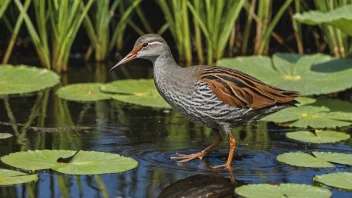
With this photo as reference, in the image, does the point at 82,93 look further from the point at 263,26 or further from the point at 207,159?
the point at 263,26

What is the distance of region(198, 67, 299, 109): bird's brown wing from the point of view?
723 cm

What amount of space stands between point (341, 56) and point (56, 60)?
369 cm

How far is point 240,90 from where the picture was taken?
7.36 m

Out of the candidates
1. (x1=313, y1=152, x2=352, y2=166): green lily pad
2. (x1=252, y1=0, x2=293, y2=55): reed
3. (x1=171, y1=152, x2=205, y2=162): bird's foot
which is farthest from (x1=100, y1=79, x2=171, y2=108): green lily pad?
(x1=313, y1=152, x2=352, y2=166): green lily pad

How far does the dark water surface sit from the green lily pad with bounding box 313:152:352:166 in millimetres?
59

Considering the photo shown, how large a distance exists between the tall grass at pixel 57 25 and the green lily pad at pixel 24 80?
70cm

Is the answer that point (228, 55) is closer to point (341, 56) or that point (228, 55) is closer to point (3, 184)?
point (341, 56)

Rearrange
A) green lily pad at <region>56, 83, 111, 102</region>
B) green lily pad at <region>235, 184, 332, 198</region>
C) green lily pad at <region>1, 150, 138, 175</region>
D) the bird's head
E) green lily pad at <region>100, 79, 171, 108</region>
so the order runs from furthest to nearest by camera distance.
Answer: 1. green lily pad at <region>56, 83, 111, 102</region>
2. green lily pad at <region>100, 79, 171, 108</region>
3. the bird's head
4. green lily pad at <region>1, 150, 138, 175</region>
5. green lily pad at <region>235, 184, 332, 198</region>

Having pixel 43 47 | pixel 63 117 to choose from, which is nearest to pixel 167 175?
pixel 63 117

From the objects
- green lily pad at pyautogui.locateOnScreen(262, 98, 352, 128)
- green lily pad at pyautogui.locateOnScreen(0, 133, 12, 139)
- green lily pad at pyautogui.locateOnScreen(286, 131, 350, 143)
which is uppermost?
green lily pad at pyautogui.locateOnScreen(262, 98, 352, 128)

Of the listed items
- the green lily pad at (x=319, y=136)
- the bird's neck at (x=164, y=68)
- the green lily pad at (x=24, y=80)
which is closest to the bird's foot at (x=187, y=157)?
the bird's neck at (x=164, y=68)

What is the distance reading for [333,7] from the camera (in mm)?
10758

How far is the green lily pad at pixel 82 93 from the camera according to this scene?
9.38m

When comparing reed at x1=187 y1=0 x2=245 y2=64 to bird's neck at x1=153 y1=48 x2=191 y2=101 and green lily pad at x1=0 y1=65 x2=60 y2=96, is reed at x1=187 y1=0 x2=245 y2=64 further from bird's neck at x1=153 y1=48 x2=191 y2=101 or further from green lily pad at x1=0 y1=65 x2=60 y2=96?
bird's neck at x1=153 y1=48 x2=191 y2=101
